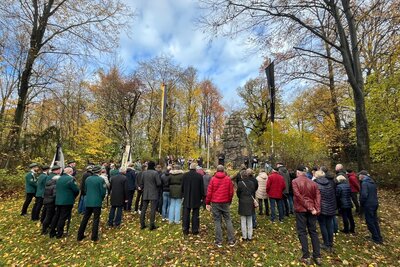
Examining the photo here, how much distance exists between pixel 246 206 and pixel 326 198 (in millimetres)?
2032

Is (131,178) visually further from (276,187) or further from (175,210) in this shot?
(276,187)

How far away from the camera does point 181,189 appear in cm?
745

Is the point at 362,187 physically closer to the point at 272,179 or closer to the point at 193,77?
the point at 272,179

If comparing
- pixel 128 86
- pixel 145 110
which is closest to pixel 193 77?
pixel 145 110

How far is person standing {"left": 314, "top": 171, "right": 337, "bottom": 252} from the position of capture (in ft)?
20.1

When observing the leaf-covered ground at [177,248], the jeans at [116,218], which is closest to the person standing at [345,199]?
the leaf-covered ground at [177,248]

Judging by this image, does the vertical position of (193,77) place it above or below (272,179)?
above

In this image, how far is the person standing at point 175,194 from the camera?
7.59 m

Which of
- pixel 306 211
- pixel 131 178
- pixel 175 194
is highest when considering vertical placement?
pixel 131 178

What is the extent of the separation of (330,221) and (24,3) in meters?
17.2

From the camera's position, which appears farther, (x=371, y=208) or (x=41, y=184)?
(x=41, y=184)

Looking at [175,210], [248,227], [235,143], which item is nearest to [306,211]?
[248,227]

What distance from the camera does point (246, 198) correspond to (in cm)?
650

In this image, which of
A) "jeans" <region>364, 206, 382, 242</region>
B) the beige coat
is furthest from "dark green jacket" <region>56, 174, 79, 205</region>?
"jeans" <region>364, 206, 382, 242</region>
